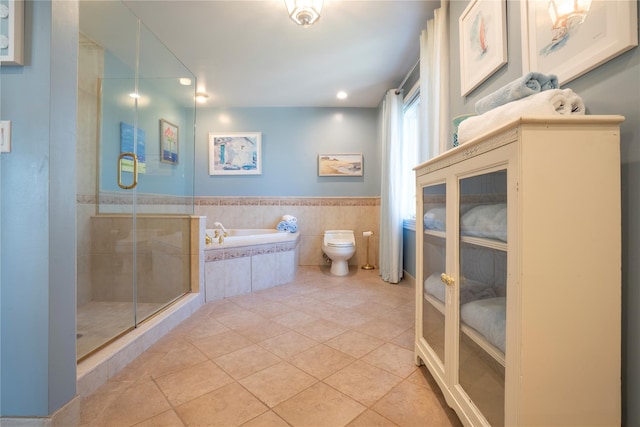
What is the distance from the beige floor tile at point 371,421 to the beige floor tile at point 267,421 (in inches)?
11.1

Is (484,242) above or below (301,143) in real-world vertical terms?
below

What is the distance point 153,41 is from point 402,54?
2.36 meters

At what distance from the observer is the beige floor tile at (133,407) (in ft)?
3.26

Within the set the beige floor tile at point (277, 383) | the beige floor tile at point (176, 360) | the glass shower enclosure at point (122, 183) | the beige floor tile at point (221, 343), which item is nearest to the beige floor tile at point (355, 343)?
the beige floor tile at point (277, 383)

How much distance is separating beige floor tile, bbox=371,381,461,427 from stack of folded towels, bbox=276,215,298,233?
99.8 inches

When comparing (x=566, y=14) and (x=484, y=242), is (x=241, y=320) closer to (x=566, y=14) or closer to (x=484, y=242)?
(x=484, y=242)

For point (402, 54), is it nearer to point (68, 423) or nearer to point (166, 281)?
point (166, 281)

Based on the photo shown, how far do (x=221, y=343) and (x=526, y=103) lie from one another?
194 cm

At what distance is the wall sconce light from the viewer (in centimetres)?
82

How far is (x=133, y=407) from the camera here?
1061mm

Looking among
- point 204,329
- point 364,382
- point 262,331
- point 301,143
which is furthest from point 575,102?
point 301,143

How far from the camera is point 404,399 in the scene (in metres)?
1.11

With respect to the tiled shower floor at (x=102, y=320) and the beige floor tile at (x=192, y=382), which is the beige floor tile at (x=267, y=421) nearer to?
the beige floor tile at (x=192, y=382)

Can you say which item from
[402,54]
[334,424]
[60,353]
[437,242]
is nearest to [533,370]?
[437,242]
